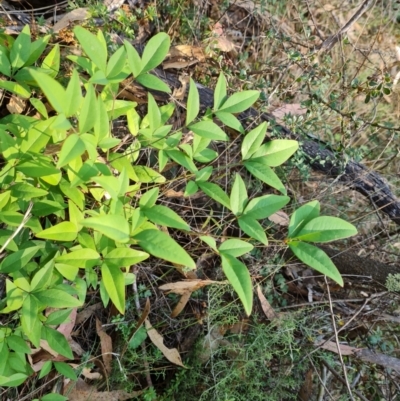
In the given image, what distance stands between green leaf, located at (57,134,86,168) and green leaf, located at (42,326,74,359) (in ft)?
1.81

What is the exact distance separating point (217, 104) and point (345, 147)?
86 cm

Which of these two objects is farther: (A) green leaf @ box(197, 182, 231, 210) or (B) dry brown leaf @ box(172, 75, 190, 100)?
(B) dry brown leaf @ box(172, 75, 190, 100)

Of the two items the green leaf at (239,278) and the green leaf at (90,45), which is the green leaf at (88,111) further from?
the green leaf at (239,278)

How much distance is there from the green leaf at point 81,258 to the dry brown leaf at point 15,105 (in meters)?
0.73

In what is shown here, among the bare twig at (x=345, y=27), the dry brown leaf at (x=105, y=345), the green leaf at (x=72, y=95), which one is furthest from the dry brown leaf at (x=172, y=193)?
the bare twig at (x=345, y=27)

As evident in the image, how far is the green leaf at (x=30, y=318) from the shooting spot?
109 cm

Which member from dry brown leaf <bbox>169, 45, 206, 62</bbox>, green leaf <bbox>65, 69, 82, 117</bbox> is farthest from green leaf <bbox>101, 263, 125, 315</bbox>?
dry brown leaf <bbox>169, 45, 206, 62</bbox>

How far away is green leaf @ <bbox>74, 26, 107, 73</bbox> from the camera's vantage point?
1.02 m

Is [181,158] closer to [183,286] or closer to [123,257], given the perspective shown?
[123,257]

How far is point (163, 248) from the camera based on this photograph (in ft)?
2.96

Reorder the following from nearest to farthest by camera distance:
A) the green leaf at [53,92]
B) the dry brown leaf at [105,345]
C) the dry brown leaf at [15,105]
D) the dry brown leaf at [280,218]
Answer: the green leaf at [53,92], the dry brown leaf at [15,105], the dry brown leaf at [105,345], the dry brown leaf at [280,218]

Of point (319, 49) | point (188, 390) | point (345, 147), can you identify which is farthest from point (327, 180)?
point (188, 390)

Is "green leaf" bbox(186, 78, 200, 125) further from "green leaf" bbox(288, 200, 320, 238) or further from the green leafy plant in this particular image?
"green leaf" bbox(288, 200, 320, 238)

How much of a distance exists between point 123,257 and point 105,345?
808mm
